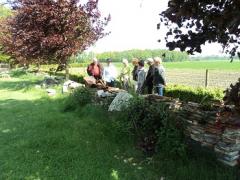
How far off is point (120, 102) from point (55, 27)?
406 inches

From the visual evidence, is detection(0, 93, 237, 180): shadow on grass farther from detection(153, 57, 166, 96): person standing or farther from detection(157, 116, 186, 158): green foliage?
detection(153, 57, 166, 96): person standing

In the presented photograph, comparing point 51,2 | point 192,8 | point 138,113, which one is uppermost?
point 51,2

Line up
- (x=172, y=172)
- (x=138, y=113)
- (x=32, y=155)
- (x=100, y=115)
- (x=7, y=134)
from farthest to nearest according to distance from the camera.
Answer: (x=100, y=115), (x=7, y=134), (x=138, y=113), (x=32, y=155), (x=172, y=172)

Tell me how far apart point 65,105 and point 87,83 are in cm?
166

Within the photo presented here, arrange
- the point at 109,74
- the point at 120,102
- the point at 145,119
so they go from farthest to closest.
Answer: the point at 109,74
the point at 120,102
the point at 145,119

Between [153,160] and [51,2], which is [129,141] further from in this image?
[51,2]

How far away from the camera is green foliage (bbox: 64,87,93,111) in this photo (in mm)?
11281

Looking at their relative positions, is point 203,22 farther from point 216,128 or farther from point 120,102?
point 120,102

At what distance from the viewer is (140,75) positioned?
38.2 feet

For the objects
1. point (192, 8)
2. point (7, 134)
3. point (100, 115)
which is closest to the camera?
point (192, 8)

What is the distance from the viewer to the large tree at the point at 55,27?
58.2ft

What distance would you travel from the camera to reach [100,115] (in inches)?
383

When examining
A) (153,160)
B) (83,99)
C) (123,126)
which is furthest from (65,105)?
(153,160)

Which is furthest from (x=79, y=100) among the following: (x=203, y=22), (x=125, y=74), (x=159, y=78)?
(x=203, y=22)
